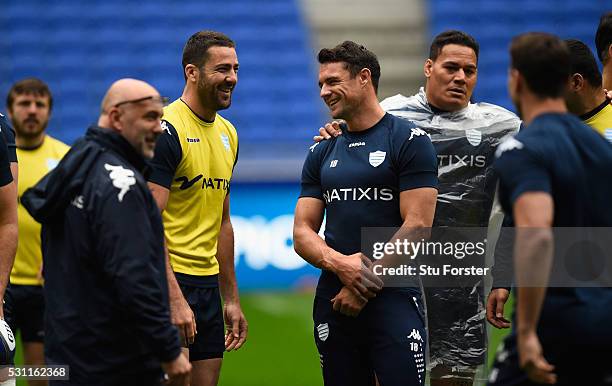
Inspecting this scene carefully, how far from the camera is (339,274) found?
5.52m

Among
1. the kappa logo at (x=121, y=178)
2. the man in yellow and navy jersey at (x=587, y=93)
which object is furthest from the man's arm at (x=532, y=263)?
the man in yellow and navy jersey at (x=587, y=93)

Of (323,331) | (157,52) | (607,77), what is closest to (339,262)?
(323,331)

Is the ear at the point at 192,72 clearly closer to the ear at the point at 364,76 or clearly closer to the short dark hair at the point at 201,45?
the short dark hair at the point at 201,45

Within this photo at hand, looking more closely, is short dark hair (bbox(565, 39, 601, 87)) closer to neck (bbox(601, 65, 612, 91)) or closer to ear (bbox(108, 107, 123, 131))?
neck (bbox(601, 65, 612, 91))

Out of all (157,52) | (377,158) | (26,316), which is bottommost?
(26,316)

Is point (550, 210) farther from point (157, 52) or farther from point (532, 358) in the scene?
point (157, 52)

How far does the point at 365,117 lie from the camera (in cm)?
578

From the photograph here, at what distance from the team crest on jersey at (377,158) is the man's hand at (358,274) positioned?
1.74ft

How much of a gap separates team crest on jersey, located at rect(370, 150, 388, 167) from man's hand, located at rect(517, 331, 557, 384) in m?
1.97

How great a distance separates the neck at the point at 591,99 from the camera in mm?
5805

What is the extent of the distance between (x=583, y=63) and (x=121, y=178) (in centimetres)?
294

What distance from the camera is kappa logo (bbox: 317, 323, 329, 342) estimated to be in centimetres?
566

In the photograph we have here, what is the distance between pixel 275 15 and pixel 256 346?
31.5 ft
